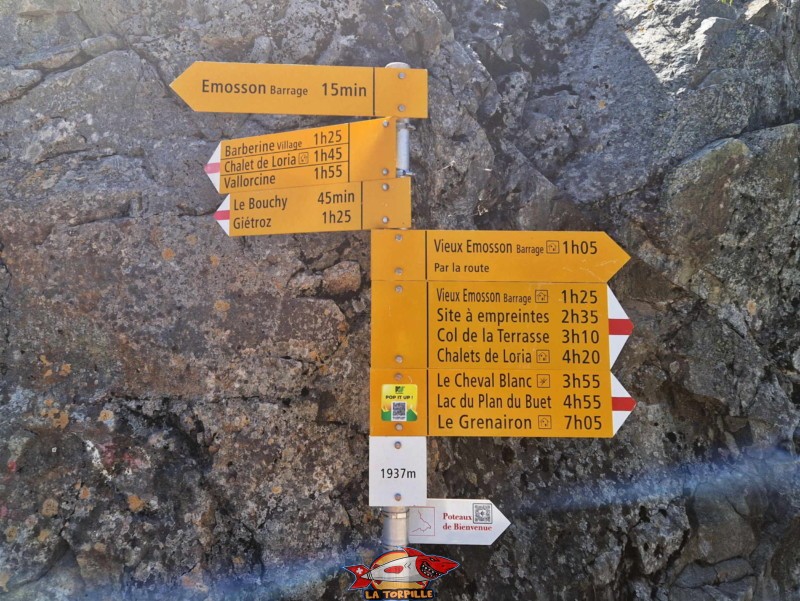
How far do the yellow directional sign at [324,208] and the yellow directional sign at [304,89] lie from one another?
361mm

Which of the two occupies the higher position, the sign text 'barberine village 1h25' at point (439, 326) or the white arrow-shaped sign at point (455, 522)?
the sign text 'barberine village 1h25' at point (439, 326)

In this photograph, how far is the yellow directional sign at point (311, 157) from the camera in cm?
259

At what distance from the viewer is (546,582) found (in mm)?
2738

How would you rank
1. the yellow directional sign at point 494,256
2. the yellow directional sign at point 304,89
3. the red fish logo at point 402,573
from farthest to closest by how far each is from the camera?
the yellow directional sign at point 304,89 < the yellow directional sign at point 494,256 < the red fish logo at point 402,573

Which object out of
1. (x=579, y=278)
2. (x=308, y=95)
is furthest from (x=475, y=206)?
(x=308, y=95)

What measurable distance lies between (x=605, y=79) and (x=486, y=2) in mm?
829

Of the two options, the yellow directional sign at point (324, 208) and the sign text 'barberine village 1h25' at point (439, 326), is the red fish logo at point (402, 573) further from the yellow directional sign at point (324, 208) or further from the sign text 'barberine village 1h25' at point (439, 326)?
the yellow directional sign at point (324, 208)

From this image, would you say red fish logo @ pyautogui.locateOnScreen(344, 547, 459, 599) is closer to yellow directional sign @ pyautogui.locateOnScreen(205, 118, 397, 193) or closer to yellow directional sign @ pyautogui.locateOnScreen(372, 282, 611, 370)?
yellow directional sign @ pyautogui.locateOnScreen(372, 282, 611, 370)

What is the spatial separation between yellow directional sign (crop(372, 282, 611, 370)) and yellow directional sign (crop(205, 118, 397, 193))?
20.6 inches

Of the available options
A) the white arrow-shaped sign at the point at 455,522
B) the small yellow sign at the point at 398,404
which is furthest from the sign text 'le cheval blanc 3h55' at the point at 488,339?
the white arrow-shaped sign at the point at 455,522

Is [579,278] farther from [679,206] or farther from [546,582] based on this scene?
[546,582]

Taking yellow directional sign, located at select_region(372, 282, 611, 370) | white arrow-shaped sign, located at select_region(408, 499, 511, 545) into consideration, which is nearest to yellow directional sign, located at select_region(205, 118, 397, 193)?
yellow directional sign, located at select_region(372, 282, 611, 370)

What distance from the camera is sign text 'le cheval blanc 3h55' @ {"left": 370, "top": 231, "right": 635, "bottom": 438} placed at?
2.50 m

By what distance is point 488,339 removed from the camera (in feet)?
8.29
